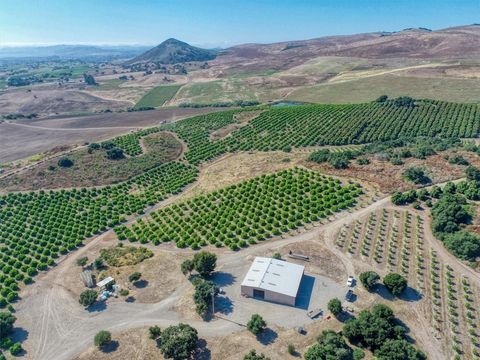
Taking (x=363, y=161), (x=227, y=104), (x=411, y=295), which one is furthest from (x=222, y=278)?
(x=227, y=104)

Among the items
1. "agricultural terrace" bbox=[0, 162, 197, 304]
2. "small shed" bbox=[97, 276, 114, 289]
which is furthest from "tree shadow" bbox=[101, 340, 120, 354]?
"agricultural terrace" bbox=[0, 162, 197, 304]

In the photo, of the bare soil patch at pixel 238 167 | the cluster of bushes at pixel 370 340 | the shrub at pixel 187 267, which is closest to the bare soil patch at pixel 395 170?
the bare soil patch at pixel 238 167

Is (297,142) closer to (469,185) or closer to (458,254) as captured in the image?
(469,185)

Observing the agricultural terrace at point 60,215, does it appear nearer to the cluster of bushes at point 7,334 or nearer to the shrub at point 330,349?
the cluster of bushes at point 7,334

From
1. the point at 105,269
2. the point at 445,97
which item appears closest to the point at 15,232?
the point at 105,269

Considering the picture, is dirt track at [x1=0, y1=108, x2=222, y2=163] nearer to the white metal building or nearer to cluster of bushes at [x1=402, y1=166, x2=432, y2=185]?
the white metal building
